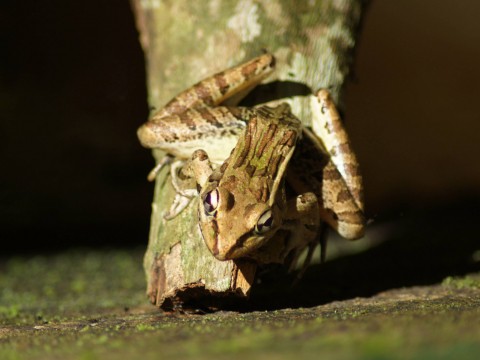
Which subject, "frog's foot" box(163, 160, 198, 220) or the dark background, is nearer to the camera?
"frog's foot" box(163, 160, 198, 220)

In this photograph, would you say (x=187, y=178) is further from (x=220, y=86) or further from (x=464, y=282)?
(x=464, y=282)

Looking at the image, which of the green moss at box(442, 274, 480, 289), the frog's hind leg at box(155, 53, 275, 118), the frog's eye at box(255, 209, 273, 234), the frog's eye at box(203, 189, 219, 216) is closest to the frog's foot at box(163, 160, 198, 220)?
the frog's hind leg at box(155, 53, 275, 118)

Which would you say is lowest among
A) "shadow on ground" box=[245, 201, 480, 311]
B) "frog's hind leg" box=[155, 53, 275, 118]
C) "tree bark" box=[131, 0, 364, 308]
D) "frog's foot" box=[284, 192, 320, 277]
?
"shadow on ground" box=[245, 201, 480, 311]

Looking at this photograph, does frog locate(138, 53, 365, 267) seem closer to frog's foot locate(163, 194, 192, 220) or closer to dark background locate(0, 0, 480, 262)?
frog's foot locate(163, 194, 192, 220)

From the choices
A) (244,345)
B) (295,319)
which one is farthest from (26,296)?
(244,345)

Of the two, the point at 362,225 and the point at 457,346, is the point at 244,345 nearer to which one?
the point at 457,346

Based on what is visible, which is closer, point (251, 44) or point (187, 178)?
point (187, 178)

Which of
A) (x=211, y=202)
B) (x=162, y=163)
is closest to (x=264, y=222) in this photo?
(x=211, y=202)
